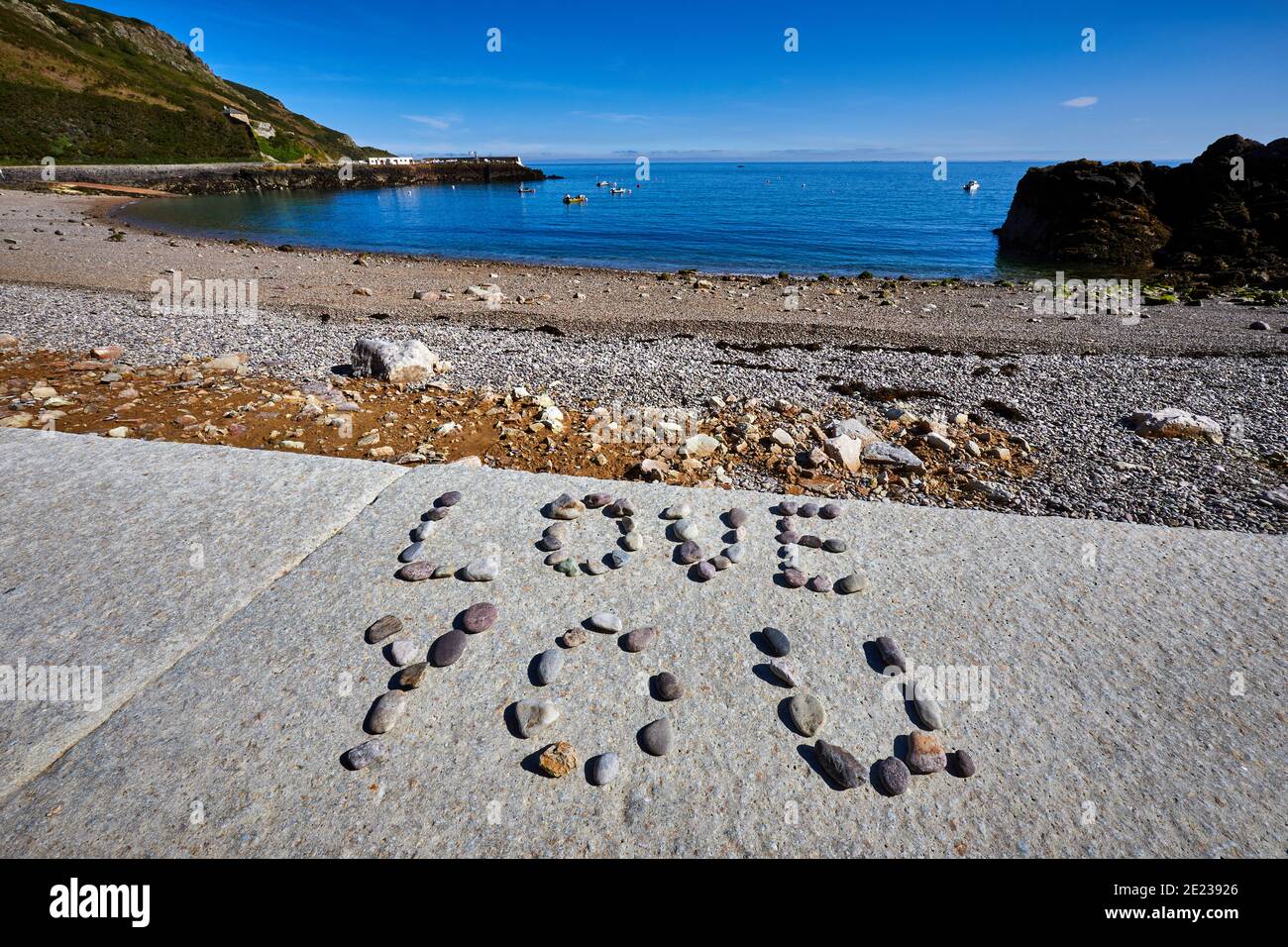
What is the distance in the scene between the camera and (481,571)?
2.85m

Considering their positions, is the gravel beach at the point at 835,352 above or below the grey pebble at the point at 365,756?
above

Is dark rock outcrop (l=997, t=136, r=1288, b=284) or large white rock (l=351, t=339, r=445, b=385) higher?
dark rock outcrop (l=997, t=136, r=1288, b=284)

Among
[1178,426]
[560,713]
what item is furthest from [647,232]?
[560,713]

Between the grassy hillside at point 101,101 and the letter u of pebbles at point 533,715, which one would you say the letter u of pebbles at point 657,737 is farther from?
the grassy hillside at point 101,101

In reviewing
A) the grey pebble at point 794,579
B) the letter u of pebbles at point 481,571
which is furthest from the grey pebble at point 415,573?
the grey pebble at point 794,579

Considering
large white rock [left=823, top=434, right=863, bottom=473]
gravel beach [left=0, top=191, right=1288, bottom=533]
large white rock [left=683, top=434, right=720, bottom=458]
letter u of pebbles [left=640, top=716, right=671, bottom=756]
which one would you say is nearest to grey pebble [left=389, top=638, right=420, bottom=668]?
letter u of pebbles [left=640, top=716, right=671, bottom=756]

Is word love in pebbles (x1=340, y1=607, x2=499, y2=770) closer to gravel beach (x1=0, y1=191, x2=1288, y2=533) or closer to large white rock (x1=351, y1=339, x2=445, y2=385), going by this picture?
gravel beach (x1=0, y1=191, x2=1288, y2=533)

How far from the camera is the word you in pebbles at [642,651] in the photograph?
1965 millimetres

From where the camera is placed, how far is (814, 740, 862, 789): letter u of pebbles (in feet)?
6.26

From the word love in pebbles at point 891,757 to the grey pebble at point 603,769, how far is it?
68cm

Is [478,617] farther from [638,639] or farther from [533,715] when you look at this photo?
[638,639]

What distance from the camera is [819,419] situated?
6449 millimetres
